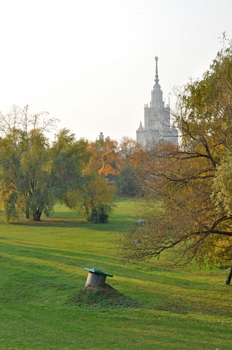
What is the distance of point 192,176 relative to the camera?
12.9 meters

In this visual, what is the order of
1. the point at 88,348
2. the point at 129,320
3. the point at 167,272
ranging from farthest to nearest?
the point at 167,272 → the point at 129,320 → the point at 88,348

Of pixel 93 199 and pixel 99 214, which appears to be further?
pixel 93 199

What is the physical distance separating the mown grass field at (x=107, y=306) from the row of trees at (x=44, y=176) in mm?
15950

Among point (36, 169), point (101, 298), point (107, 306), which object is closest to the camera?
point (107, 306)

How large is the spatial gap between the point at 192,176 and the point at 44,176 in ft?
95.9

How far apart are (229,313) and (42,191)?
29224 millimetres

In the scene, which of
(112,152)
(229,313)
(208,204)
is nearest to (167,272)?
(229,313)

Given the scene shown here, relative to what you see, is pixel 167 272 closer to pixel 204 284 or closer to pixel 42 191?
pixel 204 284

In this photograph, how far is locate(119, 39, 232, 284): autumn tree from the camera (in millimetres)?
11938

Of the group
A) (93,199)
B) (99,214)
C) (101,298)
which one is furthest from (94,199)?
(101,298)

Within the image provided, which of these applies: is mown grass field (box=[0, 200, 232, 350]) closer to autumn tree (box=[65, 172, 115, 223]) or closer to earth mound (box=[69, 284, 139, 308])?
earth mound (box=[69, 284, 139, 308])

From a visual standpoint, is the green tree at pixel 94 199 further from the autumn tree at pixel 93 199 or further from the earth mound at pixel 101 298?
the earth mound at pixel 101 298

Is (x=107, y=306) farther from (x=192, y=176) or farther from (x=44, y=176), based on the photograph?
(x=44, y=176)

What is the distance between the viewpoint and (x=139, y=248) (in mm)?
12898
